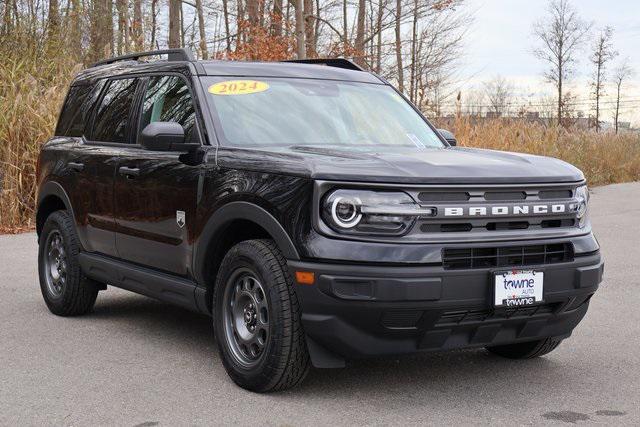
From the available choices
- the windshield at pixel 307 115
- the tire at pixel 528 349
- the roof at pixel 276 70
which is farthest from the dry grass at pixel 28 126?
the tire at pixel 528 349

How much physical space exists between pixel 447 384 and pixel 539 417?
0.71 metres

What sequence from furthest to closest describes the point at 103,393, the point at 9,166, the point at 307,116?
the point at 9,166
the point at 307,116
the point at 103,393

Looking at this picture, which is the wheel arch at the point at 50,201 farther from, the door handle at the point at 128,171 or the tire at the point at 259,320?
the tire at the point at 259,320

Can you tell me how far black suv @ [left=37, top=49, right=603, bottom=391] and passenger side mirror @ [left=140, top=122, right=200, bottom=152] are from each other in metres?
0.01

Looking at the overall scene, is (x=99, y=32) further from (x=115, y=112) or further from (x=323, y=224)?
(x=323, y=224)

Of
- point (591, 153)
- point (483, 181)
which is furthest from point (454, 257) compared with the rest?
point (591, 153)

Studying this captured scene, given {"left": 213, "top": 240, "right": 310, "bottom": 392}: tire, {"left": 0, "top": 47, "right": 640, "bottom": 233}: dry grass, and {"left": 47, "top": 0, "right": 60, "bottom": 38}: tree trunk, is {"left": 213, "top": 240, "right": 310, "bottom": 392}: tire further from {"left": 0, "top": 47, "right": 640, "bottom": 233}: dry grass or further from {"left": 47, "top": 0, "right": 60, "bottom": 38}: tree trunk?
{"left": 47, "top": 0, "right": 60, "bottom": 38}: tree trunk

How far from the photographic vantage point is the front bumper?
170 inches

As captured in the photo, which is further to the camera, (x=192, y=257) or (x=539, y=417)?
(x=192, y=257)

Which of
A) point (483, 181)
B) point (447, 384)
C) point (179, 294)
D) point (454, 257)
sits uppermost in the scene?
point (483, 181)

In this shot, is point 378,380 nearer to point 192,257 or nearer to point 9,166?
point 192,257

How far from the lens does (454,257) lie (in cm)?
442

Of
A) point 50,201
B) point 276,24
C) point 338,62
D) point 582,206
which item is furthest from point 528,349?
point 276,24

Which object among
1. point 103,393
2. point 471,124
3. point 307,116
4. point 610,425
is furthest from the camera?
point 471,124
